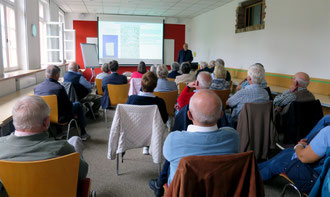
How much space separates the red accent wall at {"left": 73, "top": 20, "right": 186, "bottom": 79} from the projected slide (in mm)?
705

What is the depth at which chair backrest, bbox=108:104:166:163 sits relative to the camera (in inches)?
97.3

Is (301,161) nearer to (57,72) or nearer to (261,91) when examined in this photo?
(261,91)

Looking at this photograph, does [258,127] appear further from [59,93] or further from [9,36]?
[9,36]

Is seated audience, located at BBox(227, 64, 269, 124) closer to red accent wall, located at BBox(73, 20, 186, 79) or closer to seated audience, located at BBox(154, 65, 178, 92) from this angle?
seated audience, located at BBox(154, 65, 178, 92)

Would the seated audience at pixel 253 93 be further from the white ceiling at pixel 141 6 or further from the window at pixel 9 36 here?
the white ceiling at pixel 141 6

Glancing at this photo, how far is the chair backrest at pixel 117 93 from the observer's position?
4.21 m

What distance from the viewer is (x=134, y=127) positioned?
253cm

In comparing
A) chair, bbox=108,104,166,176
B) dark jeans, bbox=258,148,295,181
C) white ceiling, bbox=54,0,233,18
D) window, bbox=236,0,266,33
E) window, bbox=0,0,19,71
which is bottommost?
dark jeans, bbox=258,148,295,181

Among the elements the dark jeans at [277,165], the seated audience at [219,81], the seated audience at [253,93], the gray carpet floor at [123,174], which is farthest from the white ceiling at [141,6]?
the dark jeans at [277,165]

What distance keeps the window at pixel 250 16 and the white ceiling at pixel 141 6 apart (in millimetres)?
807

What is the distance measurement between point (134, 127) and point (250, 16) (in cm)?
608

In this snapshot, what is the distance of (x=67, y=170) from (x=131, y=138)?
127cm

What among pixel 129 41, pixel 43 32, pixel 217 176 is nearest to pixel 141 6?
pixel 129 41

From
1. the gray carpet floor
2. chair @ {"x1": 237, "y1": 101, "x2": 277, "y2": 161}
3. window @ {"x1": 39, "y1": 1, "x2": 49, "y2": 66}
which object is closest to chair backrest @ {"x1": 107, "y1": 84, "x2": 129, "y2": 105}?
the gray carpet floor
